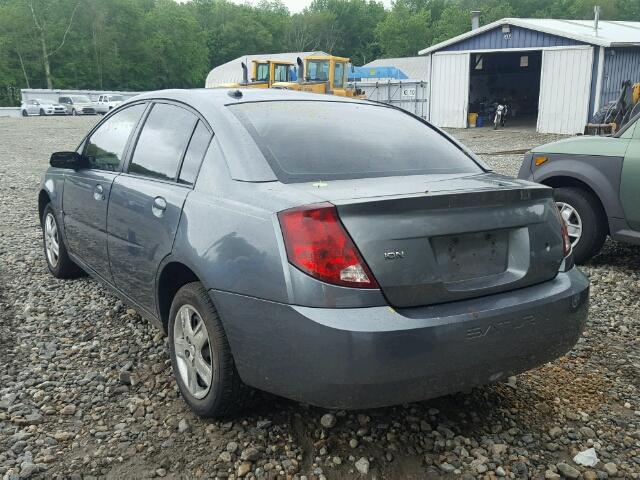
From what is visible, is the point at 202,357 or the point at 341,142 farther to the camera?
the point at 341,142

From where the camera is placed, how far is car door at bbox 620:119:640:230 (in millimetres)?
5258

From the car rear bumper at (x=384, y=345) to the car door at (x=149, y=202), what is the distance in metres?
0.66

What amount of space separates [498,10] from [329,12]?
34.0 m

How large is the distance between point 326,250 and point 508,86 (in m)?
36.3

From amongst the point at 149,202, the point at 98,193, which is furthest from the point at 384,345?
the point at 98,193

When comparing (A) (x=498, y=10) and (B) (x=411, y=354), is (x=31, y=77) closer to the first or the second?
(A) (x=498, y=10)

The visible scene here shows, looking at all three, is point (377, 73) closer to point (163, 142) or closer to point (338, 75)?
point (338, 75)

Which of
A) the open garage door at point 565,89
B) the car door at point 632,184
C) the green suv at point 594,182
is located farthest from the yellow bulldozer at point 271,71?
the car door at point 632,184

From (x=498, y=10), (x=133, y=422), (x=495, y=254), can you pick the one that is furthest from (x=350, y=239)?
(x=498, y=10)

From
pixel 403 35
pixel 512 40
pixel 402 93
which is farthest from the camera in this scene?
pixel 403 35

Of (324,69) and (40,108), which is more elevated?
(324,69)

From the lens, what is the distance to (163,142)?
3604mm

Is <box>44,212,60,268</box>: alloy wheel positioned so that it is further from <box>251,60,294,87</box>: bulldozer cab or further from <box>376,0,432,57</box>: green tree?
<box>376,0,432,57</box>: green tree

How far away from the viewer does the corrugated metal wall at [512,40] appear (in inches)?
909
